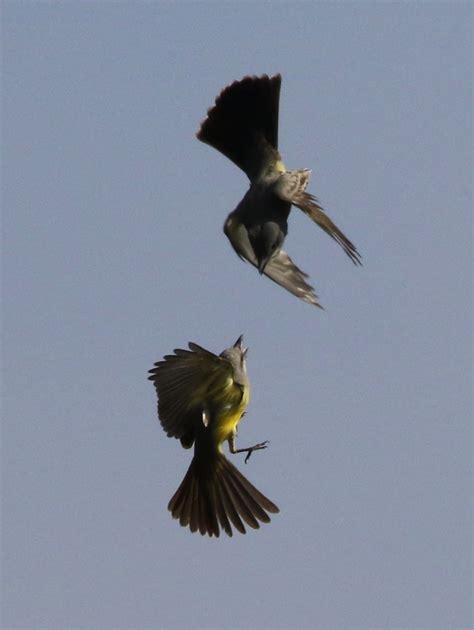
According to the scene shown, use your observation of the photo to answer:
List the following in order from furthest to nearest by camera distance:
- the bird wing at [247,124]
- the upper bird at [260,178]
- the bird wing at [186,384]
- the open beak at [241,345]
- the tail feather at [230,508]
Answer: the bird wing at [247,124] → the upper bird at [260,178] → the open beak at [241,345] → the tail feather at [230,508] → the bird wing at [186,384]

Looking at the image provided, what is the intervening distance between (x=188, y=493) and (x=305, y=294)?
1.85 m

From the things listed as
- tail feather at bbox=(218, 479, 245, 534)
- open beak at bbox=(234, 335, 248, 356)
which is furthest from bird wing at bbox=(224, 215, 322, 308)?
tail feather at bbox=(218, 479, 245, 534)

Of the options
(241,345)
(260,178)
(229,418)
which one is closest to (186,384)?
(229,418)

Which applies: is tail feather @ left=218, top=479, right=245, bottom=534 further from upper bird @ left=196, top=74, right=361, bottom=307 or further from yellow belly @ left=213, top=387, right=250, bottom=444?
upper bird @ left=196, top=74, right=361, bottom=307

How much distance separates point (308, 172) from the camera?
11.7 m

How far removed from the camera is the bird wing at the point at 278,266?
11445 millimetres

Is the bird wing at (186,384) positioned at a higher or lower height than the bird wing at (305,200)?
lower

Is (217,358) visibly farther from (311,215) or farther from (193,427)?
(311,215)

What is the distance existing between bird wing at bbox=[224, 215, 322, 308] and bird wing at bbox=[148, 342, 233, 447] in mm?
1394

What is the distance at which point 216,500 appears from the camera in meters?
10.8

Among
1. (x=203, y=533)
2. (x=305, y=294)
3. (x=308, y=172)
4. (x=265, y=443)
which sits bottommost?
(x=203, y=533)

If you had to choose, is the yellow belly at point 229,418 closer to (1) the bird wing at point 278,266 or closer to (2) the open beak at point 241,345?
(2) the open beak at point 241,345

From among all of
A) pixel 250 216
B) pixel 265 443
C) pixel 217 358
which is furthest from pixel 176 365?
pixel 250 216

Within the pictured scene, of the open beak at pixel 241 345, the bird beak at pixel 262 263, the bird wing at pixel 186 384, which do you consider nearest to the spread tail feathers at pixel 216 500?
the bird wing at pixel 186 384
